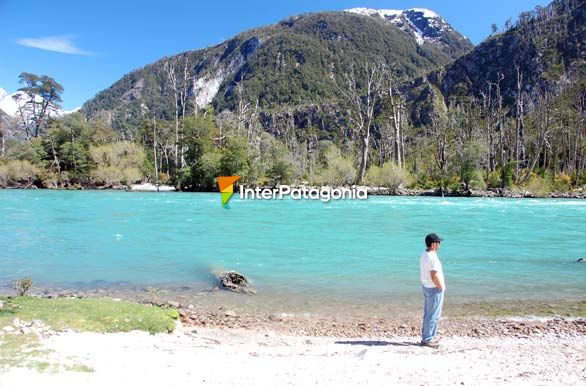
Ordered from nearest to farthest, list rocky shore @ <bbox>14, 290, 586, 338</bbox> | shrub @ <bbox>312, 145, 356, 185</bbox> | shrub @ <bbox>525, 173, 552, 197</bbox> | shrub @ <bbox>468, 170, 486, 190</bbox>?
rocky shore @ <bbox>14, 290, 586, 338</bbox>
shrub @ <bbox>525, 173, 552, 197</bbox>
shrub @ <bbox>468, 170, 486, 190</bbox>
shrub @ <bbox>312, 145, 356, 185</bbox>

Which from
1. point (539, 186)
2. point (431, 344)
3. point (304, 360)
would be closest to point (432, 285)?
point (431, 344)

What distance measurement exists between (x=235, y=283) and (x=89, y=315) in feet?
14.6

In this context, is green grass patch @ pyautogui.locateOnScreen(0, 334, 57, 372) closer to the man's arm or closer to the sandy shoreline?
the sandy shoreline

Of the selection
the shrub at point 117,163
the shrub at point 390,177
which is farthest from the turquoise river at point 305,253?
the shrub at point 117,163

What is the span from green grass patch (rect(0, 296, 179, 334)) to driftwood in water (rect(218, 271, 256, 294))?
291cm

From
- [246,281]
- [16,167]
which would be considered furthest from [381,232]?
[16,167]

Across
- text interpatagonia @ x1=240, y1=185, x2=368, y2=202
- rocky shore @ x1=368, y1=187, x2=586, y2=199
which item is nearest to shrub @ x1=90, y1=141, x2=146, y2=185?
text interpatagonia @ x1=240, y1=185, x2=368, y2=202

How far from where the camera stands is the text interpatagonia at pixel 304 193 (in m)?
48.6

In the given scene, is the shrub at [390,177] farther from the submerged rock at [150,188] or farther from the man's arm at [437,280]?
the man's arm at [437,280]

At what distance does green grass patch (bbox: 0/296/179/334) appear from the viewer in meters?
7.30

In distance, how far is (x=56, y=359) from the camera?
Answer: 5.48 meters

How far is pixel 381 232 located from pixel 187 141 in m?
44.3

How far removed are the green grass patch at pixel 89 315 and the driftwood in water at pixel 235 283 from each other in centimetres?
291

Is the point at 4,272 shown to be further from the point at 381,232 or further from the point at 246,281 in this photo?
the point at 381,232
